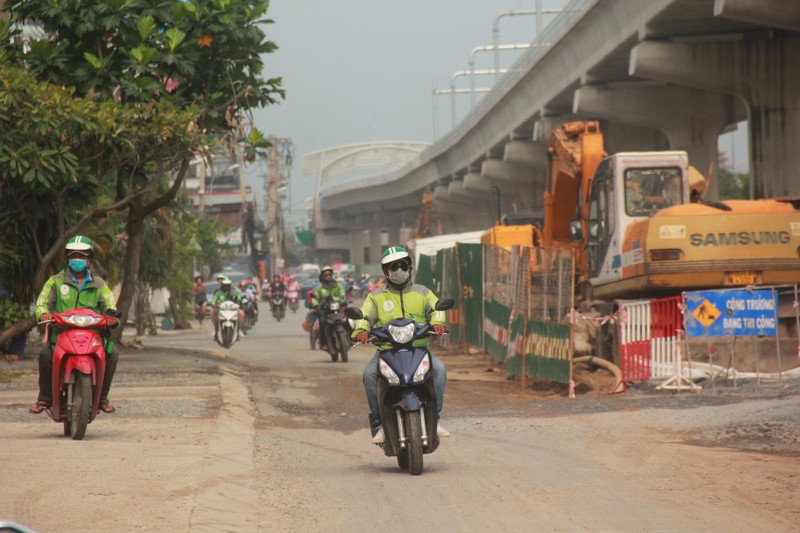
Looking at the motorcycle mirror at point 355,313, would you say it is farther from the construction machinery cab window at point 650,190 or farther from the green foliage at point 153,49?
the construction machinery cab window at point 650,190

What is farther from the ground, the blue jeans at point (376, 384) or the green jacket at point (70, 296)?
the green jacket at point (70, 296)

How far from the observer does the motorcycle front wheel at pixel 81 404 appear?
11.6 metres

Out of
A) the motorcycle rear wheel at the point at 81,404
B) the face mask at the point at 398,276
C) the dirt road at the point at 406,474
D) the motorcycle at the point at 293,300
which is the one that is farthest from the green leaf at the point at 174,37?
the motorcycle at the point at 293,300

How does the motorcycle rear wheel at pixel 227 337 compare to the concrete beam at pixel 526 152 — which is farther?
the concrete beam at pixel 526 152

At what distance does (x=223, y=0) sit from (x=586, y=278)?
8.74 meters

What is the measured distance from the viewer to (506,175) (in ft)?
213

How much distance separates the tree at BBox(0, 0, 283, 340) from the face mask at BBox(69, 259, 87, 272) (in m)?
7.97

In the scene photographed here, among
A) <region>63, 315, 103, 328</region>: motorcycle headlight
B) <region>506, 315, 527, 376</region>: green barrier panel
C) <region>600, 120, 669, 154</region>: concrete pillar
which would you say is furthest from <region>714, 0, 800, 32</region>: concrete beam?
<region>600, 120, 669, 154</region>: concrete pillar

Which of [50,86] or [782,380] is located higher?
[50,86]

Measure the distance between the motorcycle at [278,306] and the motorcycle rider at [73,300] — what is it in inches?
1460

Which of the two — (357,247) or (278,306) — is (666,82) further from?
(357,247)

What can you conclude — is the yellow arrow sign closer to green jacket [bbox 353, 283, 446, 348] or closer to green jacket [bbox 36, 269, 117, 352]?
green jacket [bbox 353, 283, 446, 348]

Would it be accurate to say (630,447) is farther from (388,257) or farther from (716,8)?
(716,8)

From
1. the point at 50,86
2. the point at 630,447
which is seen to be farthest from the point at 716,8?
the point at 630,447
